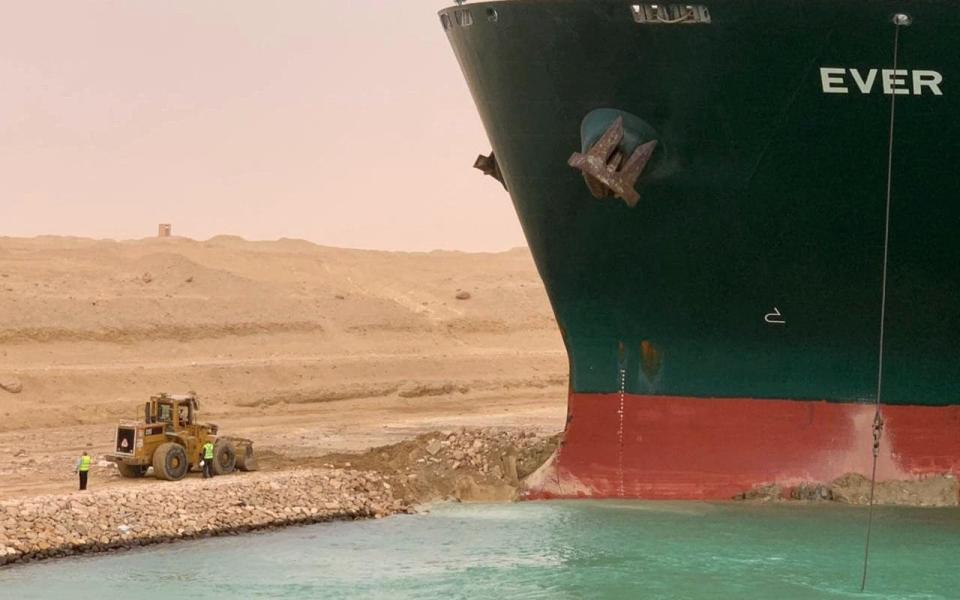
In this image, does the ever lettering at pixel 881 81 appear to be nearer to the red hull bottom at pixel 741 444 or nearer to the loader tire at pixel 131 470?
the red hull bottom at pixel 741 444

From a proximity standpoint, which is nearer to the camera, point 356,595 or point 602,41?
point 356,595

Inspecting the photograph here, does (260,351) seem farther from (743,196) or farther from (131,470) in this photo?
(743,196)

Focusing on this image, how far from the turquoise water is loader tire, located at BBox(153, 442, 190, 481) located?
300cm

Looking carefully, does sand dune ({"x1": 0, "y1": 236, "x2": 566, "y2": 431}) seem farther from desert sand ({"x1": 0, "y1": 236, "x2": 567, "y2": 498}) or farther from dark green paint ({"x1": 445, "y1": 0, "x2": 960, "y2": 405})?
dark green paint ({"x1": 445, "y1": 0, "x2": 960, "y2": 405})

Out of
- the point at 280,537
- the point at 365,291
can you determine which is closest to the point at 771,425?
the point at 280,537

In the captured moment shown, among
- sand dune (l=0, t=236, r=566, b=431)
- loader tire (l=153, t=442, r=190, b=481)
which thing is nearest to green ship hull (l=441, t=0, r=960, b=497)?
loader tire (l=153, t=442, r=190, b=481)

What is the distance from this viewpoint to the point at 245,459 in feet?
83.0

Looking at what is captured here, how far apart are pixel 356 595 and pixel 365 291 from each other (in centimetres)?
4433

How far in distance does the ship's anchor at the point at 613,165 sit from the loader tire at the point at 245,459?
25.3ft

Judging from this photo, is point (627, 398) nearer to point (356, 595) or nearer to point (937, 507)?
point (937, 507)

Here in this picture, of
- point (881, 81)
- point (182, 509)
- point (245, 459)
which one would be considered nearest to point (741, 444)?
point (881, 81)

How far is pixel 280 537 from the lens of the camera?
69.5 feet

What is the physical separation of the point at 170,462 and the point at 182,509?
99.1 inches

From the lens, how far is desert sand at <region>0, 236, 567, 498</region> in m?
36.2
